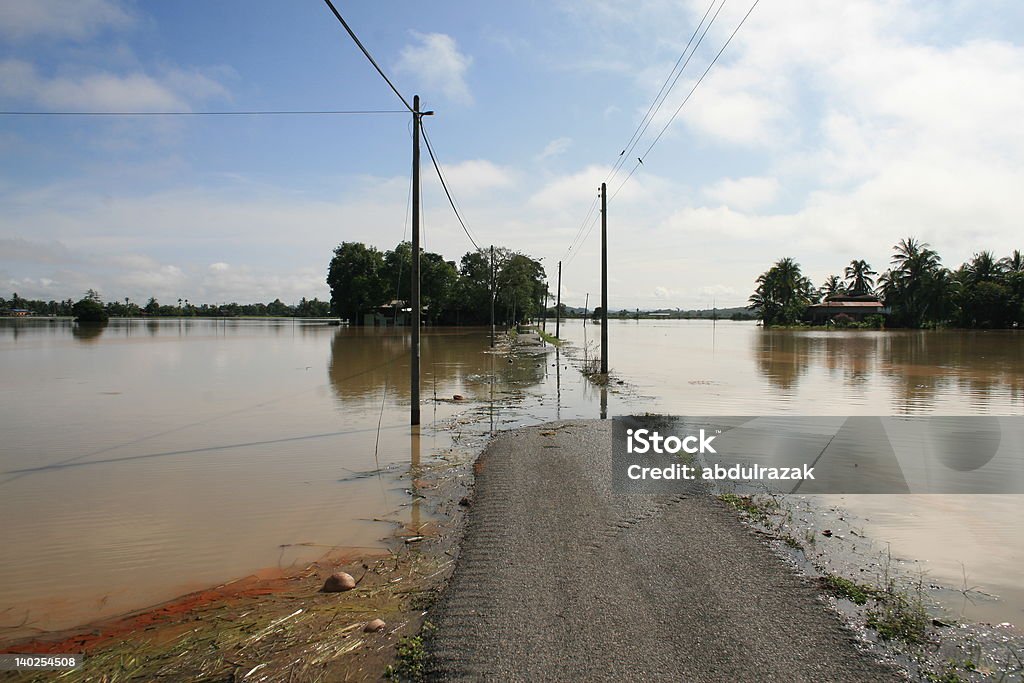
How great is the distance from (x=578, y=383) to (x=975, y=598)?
55.1 ft

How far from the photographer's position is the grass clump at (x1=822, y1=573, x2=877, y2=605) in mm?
4668

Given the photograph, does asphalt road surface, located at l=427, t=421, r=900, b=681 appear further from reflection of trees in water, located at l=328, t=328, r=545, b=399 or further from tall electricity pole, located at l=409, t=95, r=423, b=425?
reflection of trees in water, located at l=328, t=328, r=545, b=399

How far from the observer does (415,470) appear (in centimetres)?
954

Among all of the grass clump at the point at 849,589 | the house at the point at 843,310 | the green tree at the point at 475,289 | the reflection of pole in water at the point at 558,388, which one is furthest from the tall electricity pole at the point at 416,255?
the house at the point at 843,310

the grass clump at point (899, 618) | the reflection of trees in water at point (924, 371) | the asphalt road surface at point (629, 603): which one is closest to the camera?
the asphalt road surface at point (629, 603)

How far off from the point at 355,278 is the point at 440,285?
48.1 feet

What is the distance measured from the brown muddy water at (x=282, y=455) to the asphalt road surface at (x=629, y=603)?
1496mm

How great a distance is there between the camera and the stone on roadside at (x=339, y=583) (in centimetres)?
515

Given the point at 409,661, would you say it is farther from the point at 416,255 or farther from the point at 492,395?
the point at 492,395

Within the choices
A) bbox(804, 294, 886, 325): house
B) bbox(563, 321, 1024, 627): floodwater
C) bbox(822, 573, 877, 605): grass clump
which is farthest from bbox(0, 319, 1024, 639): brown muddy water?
bbox(804, 294, 886, 325): house

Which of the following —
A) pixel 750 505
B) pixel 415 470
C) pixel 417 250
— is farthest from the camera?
pixel 417 250

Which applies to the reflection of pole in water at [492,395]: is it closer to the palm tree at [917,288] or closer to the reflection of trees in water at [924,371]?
the reflection of trees in water at [924,371]

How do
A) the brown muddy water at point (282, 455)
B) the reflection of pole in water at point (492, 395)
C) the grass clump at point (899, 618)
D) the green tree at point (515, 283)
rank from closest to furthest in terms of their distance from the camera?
the grass clump at point (899, 618)
the brown muddy water at point (282, 455)
the reflection of pole in water at point (492, 395)
the green tree at point (515, 283)

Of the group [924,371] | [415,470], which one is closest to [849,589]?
[415,470]
